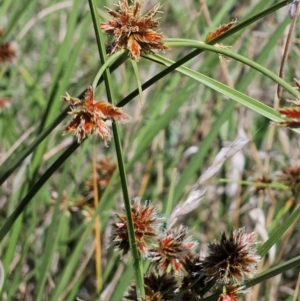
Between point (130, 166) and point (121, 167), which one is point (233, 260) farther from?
point (130, 166)

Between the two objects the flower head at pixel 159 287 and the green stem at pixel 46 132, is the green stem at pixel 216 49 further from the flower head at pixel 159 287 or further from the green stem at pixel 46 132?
the flower head at pixel 159 287

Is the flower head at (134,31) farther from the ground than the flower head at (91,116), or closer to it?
farther from the ground

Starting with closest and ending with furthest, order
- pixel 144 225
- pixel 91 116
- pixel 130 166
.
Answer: pixel 91 116 < pixel 144 225 < pixel 130 166

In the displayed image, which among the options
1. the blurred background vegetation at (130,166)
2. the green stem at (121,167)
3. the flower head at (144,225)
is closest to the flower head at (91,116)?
the green stem at (121,167)

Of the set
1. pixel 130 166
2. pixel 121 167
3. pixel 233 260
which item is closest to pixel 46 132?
pixel 121 167

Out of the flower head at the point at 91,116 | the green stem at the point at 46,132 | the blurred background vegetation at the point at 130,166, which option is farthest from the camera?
the blurred background vegetation at the point at 130,166

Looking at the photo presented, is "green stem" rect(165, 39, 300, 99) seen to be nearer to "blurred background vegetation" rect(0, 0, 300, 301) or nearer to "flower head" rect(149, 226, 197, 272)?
"flower head" rect(149, 226, 197, 272)
